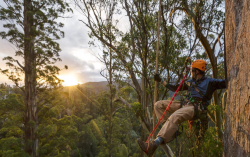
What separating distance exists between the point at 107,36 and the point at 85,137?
19.2m

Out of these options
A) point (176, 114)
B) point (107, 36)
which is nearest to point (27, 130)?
point (107, 36)

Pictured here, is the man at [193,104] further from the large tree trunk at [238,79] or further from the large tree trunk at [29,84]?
the large tree trunk at [29,84]

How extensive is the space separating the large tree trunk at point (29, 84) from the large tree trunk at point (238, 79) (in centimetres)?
1142

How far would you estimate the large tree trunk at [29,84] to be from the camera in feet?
35.4

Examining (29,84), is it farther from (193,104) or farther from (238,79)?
(238,79)

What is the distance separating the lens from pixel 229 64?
7.30 feet

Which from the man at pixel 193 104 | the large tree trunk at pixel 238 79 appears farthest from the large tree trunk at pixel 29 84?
the large tree trunk at pixel 238 79

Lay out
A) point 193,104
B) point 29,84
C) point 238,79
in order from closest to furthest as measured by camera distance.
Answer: point 238,79, point 193,104, point 29,84

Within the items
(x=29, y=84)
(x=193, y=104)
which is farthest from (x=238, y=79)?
(x=29, y=84)

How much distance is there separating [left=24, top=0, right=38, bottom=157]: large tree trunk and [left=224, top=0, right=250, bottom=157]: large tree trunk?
11.4 m

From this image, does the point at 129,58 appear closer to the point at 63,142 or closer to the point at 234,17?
the point at 234,17

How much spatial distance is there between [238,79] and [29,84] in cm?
1247

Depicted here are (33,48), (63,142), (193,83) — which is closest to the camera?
(193,83)

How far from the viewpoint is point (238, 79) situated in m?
2.01
